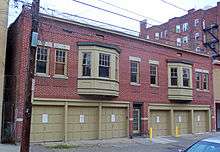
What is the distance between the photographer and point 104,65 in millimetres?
24969

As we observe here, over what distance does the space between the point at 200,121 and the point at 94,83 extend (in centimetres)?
1466

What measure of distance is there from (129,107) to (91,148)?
7314mm

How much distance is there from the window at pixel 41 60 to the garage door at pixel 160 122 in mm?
10689

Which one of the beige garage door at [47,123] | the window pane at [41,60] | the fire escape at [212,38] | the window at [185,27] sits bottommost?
the beige garage door at [47,123]

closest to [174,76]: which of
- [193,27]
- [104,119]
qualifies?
[104,119]

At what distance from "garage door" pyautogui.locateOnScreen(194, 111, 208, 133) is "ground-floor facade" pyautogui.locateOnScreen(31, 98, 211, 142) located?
20 centimetres

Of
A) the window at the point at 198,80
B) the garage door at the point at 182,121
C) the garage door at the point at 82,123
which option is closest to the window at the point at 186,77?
the window at the point at 198,80

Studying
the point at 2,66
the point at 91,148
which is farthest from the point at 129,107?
the point at 2,66

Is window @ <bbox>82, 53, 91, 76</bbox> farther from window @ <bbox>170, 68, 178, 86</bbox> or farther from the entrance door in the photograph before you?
window @ <bbox>170, 68, 178, 86</bbox>

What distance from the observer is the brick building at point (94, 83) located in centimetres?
2244

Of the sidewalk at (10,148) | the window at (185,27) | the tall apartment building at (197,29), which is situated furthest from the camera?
the window at (185,27)

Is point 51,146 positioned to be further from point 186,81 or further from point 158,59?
point 186,81

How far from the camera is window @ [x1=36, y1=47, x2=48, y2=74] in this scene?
22.6 meters

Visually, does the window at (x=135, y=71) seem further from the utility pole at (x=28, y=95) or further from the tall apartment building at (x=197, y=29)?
the tall apartment building at (x=197, y=29)
